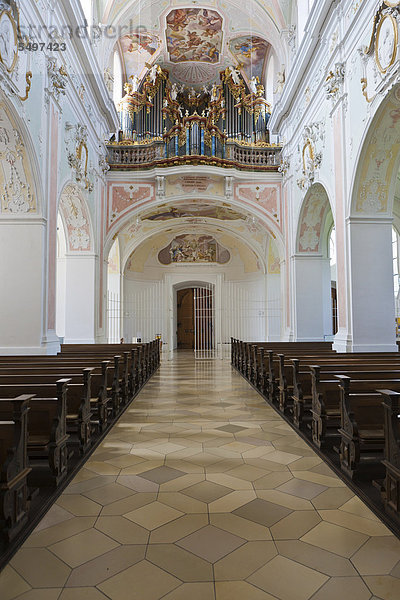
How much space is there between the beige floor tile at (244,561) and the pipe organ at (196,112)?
12.2 metres

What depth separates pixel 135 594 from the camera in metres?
2.02

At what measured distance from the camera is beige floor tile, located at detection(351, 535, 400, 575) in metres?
2.21

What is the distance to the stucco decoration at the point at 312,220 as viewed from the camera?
11.1 meters

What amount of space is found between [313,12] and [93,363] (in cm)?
A: 793

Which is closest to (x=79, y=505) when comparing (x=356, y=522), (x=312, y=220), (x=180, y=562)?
(x=180, y=562)

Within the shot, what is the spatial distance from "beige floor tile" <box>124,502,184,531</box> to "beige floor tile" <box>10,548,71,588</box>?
0.57 m

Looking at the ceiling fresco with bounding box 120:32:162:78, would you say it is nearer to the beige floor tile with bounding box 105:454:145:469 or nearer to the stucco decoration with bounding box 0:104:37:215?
the stucco decoration with bounding box 0:104:37:215

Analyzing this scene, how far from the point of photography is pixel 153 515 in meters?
2.84

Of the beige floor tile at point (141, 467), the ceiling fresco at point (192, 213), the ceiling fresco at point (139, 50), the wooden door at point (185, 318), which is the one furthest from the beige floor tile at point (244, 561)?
the wooden door at point (185, 318)

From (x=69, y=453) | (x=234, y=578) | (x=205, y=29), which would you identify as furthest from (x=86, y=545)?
(x=205, y=29)

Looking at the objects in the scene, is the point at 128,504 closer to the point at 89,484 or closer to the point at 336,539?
the point at 89,484

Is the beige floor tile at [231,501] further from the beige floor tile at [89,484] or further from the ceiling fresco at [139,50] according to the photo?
the ceiling fresco at [139,50]

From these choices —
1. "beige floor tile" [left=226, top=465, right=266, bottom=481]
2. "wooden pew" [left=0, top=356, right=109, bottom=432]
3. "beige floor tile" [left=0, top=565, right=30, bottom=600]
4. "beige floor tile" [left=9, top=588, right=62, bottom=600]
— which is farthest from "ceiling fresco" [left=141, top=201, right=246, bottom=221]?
"beige floor tile" [left=9, top=588, right=62, bottom=600]

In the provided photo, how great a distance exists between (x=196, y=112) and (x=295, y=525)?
13221 mm
